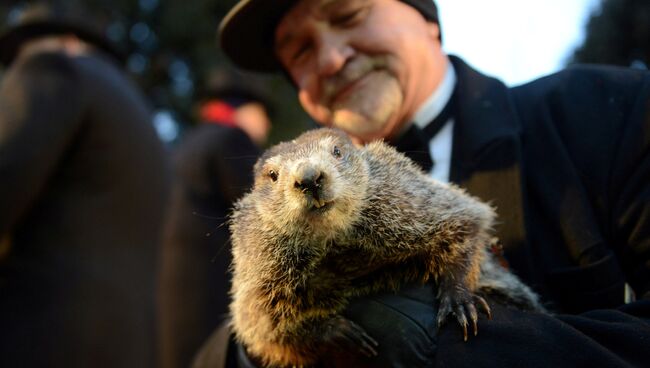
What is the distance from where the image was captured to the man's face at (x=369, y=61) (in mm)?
2523

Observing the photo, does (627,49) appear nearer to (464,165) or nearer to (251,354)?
(464,165)

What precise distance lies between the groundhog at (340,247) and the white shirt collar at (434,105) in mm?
412

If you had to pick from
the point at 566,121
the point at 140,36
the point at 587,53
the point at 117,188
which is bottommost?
the point at 140,36

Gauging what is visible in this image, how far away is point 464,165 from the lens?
2.38m

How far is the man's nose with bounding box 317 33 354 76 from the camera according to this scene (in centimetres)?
254

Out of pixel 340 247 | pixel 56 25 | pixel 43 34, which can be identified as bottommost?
pixel 43 34

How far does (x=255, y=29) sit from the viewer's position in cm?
286

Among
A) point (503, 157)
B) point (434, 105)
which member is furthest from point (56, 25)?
point (503, 157)

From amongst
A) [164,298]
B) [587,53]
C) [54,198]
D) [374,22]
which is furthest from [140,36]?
[374,22]

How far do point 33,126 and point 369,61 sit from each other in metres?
2.11

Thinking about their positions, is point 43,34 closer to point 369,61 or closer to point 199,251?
point 199,251

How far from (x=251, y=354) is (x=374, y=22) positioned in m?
1.43

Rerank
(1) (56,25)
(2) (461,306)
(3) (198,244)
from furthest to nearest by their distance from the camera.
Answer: (3) (198,244) → (1) (56,25) → (2) (461,306)

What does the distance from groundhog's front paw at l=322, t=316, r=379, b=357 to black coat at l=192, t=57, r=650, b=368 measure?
3 centimetres
